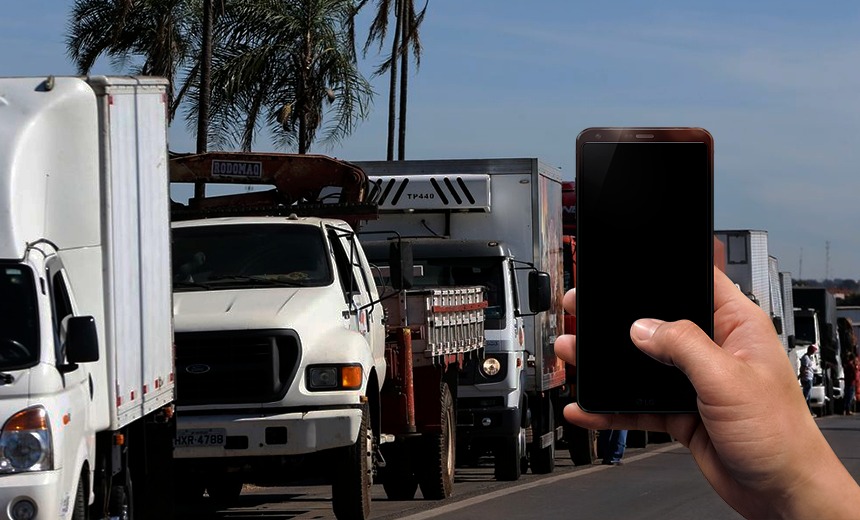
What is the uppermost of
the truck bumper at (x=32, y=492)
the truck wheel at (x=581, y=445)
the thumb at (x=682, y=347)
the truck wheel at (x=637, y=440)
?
the thumb at (x=682, y=347)

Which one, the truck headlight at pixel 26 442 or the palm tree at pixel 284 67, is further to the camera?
the palm tree at pixel 284 67

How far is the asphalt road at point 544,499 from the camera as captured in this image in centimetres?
1298

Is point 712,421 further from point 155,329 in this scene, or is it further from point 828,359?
point 828,359

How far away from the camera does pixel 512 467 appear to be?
1731 cm

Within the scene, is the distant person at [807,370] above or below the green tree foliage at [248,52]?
below

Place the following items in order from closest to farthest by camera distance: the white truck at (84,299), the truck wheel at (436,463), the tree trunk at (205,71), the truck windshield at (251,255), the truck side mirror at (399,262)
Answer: the white truck at (84,299) < the truck windshield at (251,255) < the truck side mirror at (399,262) < the truck wheel at (436,463) < the tree trunk at (205,71)

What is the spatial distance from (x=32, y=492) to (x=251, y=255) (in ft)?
16.6

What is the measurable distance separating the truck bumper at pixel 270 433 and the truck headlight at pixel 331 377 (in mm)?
207

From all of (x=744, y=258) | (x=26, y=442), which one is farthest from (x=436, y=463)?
(x=744, y=258)

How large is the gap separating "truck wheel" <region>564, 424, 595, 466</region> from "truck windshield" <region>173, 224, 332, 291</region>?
9151 mm

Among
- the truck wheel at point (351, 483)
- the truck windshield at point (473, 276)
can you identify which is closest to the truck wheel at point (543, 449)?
the truck windshield at point (473, 276)

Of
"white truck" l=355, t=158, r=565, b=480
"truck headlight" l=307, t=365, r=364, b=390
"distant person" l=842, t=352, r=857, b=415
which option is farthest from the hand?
"distant person" l=842, t=352, r=857, b=415

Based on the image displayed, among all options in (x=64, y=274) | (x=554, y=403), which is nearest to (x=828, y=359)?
(x=554, y=403)

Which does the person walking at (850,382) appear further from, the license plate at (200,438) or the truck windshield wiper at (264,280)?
the license plate at (200,438)
